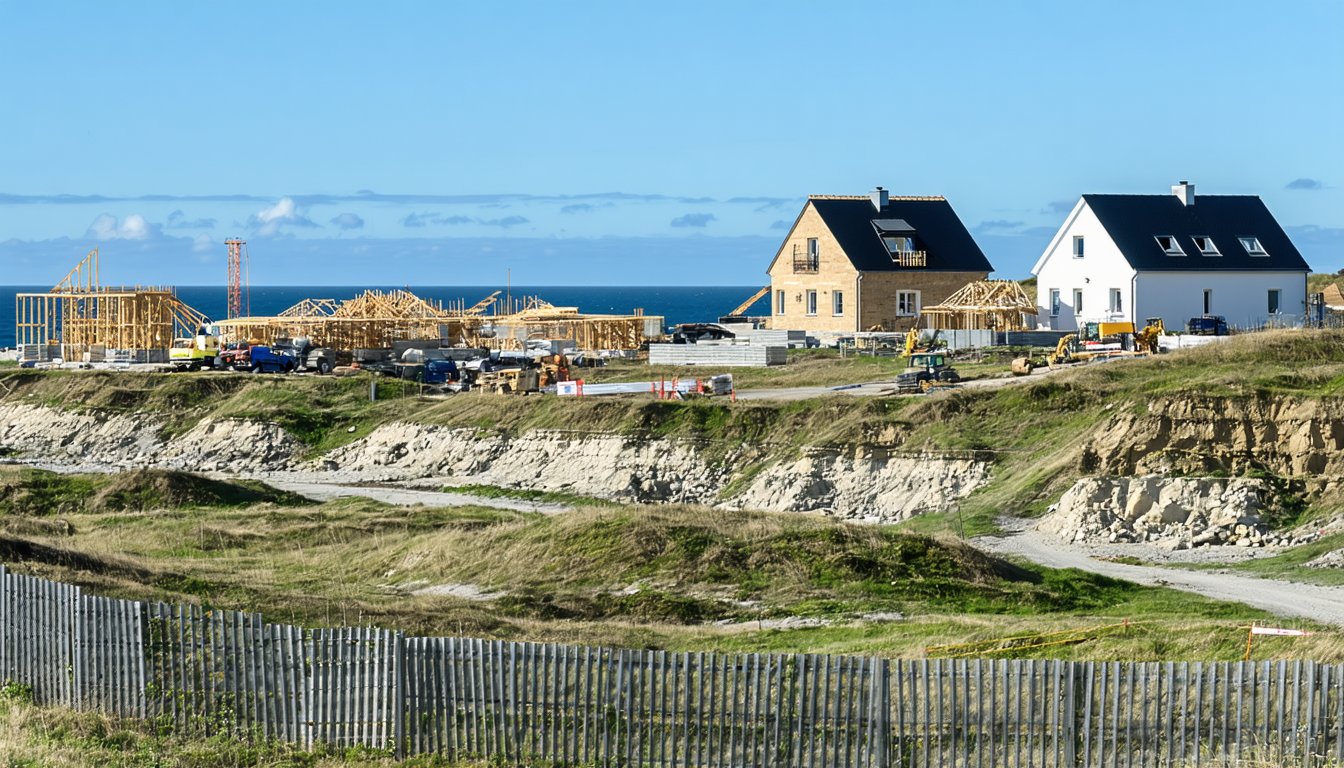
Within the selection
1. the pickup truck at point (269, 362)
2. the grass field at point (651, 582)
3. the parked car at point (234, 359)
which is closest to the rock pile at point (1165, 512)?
the grass field at point (651, 582)

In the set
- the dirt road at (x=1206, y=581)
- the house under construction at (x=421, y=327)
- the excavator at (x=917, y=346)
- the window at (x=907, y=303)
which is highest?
the window at (x=907, y=303)

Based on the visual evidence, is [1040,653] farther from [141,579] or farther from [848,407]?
[848,407]

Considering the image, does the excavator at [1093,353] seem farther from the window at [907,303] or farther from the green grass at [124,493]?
the green grass at [124,493]

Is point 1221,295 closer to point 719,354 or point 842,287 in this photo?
point 842,287

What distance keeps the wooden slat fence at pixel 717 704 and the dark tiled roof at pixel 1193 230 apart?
52200mm

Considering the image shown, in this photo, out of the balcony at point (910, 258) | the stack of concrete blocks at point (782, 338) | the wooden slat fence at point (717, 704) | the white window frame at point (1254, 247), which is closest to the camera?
the wooden slat fence at point (717, 704)

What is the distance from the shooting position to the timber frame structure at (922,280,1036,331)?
6681 cm

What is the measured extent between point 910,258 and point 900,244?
127 centimetres

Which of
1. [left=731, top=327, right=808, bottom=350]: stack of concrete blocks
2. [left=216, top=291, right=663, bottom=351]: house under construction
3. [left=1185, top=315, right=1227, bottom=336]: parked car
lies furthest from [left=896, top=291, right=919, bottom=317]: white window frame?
[left=1185, top=315, right=1227, bottom=336]: parked car

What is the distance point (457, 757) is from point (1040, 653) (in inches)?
304

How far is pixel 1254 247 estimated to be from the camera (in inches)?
2662

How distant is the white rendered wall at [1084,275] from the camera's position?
213ft

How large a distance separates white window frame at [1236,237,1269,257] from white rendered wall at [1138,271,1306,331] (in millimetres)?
1162

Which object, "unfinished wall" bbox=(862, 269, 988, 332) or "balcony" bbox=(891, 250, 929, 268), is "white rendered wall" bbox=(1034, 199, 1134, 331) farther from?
"balcony" bbox=(891, 250, 929, 268)
